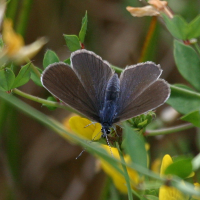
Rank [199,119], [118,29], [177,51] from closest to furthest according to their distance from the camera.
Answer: [199,119] → [177,51] → [118,29]

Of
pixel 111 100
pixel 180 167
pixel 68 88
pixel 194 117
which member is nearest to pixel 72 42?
pixel 68 88

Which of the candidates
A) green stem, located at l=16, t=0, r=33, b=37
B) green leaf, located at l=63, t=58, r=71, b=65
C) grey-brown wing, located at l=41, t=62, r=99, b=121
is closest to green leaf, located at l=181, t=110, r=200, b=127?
grey-brown wing, located at l=41, t=62, r=99, b=121

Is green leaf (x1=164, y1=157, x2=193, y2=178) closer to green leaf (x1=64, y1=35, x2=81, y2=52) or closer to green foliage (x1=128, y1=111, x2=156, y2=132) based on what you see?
green foliage (x1=128, y1=111, x2=156, y2=132)

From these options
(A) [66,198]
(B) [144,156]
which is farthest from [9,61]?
(A) [66,198]

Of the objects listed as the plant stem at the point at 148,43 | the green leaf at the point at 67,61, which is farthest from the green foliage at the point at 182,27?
the plant stem at the point at 148,43

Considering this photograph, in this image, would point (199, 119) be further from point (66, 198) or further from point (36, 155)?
point (36, 155)

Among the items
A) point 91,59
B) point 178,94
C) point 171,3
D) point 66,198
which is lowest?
point 66,198

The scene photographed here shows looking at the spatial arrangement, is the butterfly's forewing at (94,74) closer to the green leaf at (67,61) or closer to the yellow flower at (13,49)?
the green leaf at (67,61)
